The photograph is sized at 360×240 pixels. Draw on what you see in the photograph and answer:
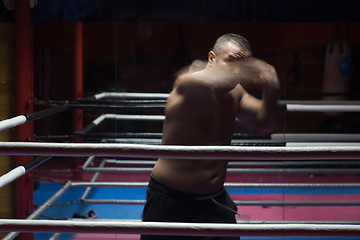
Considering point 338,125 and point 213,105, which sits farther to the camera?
point 338,125

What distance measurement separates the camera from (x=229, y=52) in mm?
1752

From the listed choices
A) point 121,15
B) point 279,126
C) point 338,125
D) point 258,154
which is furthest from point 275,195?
point 258,154

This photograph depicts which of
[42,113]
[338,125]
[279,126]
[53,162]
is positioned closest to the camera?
[42,113]

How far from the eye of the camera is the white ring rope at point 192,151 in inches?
53.9

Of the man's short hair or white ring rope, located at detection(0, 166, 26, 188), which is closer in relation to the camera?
the man's short hair

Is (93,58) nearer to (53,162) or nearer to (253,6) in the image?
(53,162)

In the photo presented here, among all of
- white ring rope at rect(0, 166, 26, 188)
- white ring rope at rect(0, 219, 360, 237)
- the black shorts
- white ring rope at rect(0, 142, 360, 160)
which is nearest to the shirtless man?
the black shorts

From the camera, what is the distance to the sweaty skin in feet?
5.66

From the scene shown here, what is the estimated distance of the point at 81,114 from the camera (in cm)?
480

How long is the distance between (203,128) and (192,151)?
45 centimetres

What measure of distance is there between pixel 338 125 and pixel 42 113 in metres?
3.96

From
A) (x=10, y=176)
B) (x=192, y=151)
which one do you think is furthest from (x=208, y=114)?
(x=10, y=176)

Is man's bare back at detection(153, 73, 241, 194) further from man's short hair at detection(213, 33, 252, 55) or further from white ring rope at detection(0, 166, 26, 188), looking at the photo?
white ring rope at detection(0, 166, 26, 188)

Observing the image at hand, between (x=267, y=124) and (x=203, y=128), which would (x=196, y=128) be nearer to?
(x=203, y=128)
